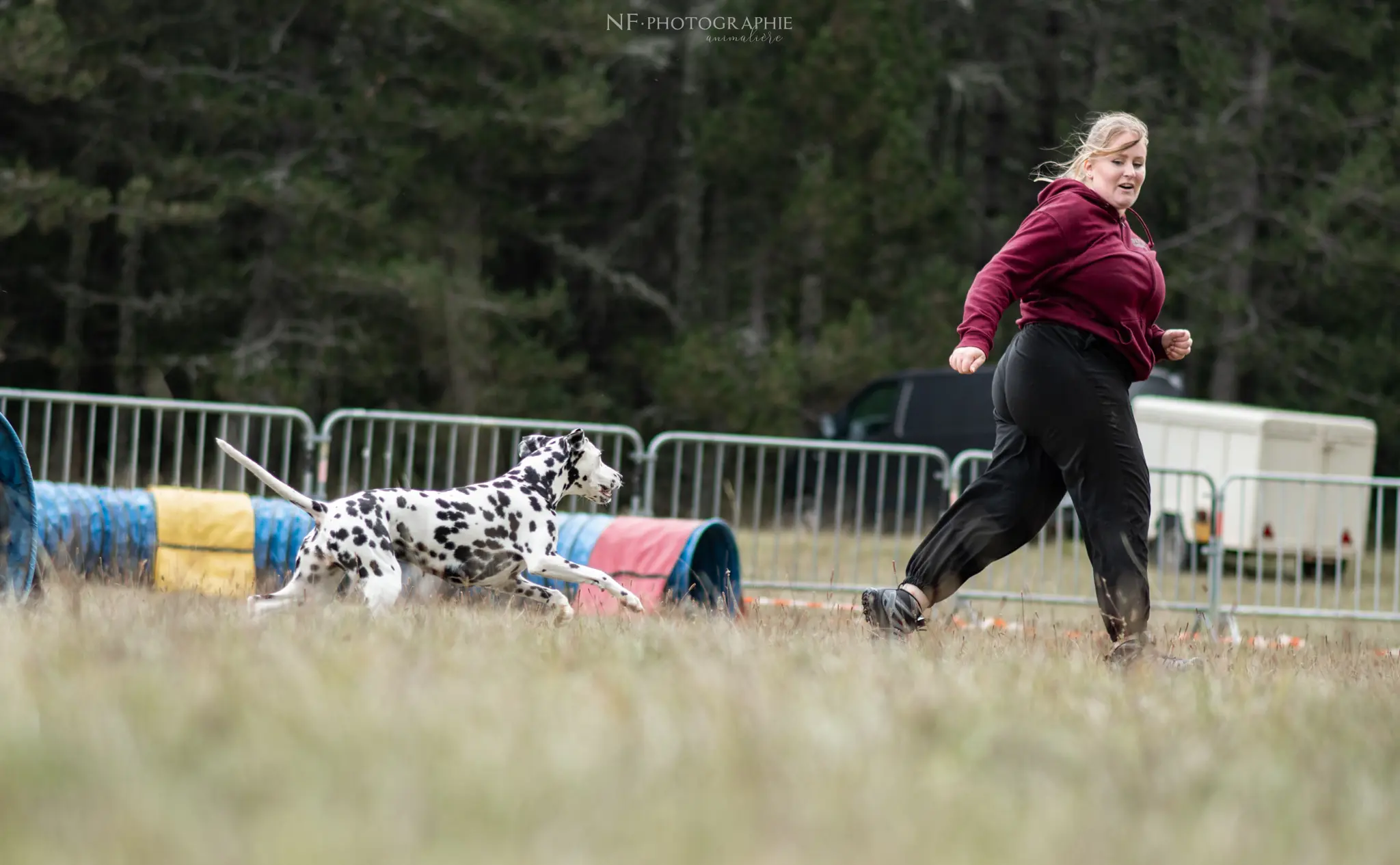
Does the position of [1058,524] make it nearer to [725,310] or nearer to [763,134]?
[763,134]

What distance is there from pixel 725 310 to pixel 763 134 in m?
3.76

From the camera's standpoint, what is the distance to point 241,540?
27.7ft

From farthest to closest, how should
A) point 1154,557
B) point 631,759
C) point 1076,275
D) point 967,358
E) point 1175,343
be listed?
1. point 1154,557
2. point 1175,343
3. point 1076,275
4. point 967,358
5. point 631,759

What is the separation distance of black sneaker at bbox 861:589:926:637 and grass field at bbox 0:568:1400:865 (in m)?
1.29

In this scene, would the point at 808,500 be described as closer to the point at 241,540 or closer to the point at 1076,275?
the point at 241,540

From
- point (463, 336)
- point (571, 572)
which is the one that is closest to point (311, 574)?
point (571, 572)

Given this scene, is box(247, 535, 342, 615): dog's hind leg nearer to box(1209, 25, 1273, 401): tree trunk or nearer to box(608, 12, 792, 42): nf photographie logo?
box(608, 12, 792, 42): nf photographie logo

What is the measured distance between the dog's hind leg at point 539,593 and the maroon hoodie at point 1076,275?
1.95 m

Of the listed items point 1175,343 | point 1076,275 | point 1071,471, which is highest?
point 1076,275

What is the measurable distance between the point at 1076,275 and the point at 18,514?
403 centimetres

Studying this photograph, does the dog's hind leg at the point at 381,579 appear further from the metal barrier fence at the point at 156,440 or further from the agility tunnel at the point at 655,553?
the metal barrier fence at the point at 156,440

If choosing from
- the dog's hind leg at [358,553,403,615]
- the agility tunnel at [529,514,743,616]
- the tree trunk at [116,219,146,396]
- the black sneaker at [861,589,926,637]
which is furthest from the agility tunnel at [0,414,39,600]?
the tree trunk at [116,219,146,396]

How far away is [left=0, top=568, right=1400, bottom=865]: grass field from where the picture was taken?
2.33 m

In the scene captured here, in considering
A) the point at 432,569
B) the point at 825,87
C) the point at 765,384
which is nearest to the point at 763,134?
the point at 825,87
